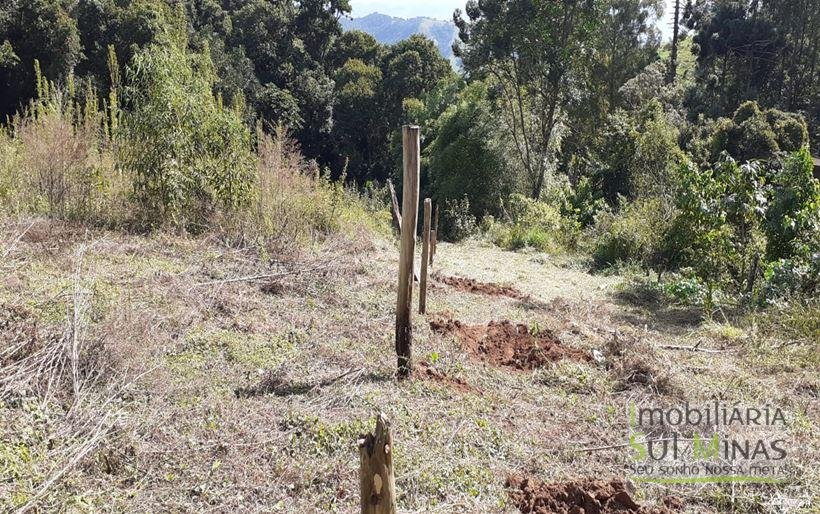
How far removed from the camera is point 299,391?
3.77m

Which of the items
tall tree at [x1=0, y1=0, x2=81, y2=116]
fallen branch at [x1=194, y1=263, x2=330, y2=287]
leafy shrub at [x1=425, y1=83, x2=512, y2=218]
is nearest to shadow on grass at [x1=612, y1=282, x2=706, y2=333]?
fallen branch at [x1=194, y1=263, x2=330, y2=287]

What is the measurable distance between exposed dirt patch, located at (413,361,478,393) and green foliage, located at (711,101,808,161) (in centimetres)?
1370

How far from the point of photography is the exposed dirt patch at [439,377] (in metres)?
4.08

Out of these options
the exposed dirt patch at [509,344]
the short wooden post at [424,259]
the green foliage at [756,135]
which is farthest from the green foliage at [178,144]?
the green foliage at [756,135]

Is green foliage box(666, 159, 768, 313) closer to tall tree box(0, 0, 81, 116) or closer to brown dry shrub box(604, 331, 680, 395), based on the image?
brown dry shrub box(604, 331, 680, 395)

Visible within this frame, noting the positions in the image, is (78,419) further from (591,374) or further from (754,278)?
(754,278)

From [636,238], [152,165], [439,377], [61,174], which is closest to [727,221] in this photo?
[636,238]

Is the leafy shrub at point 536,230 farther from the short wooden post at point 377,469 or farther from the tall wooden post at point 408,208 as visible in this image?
the short wooden post at point 377,469

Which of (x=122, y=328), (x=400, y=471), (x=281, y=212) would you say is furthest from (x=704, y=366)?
(x=281, y=212)

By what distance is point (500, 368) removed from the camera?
4.58m

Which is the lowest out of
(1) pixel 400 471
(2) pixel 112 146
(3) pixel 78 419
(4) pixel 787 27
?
(1) pixel 400 471

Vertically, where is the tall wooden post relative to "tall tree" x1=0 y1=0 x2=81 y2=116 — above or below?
below

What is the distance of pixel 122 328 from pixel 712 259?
6713mm

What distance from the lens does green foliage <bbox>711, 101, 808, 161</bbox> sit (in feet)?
49.5
